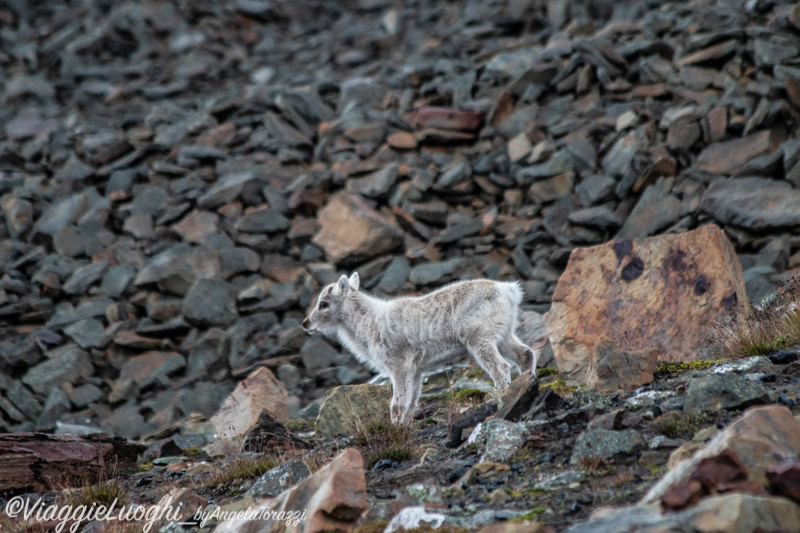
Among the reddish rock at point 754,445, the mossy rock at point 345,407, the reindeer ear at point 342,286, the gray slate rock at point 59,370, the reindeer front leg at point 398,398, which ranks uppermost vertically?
the reddish rock at point 754,445

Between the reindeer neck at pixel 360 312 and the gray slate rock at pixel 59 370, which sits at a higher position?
the reindeer neck at pixel 360 312

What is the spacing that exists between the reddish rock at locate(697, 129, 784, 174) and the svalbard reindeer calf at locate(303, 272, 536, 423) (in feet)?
38.6

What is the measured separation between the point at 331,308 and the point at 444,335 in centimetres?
284

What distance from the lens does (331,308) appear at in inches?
572

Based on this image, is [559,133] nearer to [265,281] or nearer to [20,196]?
[265,281]

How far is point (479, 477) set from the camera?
8414 mm

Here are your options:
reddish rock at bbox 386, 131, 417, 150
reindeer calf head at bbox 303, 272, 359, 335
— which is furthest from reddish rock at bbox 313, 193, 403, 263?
reindeer calf head at bbox 303, 272, 359, 335

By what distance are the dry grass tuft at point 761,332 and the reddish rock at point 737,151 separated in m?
9.54

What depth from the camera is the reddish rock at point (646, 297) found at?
13.1m

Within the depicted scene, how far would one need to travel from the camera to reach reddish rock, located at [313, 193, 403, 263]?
77.8 feet

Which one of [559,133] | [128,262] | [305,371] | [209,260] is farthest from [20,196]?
[559,133]

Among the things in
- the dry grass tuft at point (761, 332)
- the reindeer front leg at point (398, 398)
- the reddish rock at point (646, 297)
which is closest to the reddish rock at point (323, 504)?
the reindeer front leg at point (398, 398)

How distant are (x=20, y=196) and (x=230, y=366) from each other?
1327 centimetres

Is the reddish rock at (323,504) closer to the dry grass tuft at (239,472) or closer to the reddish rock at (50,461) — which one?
the dry grass tuft at (239,472)
